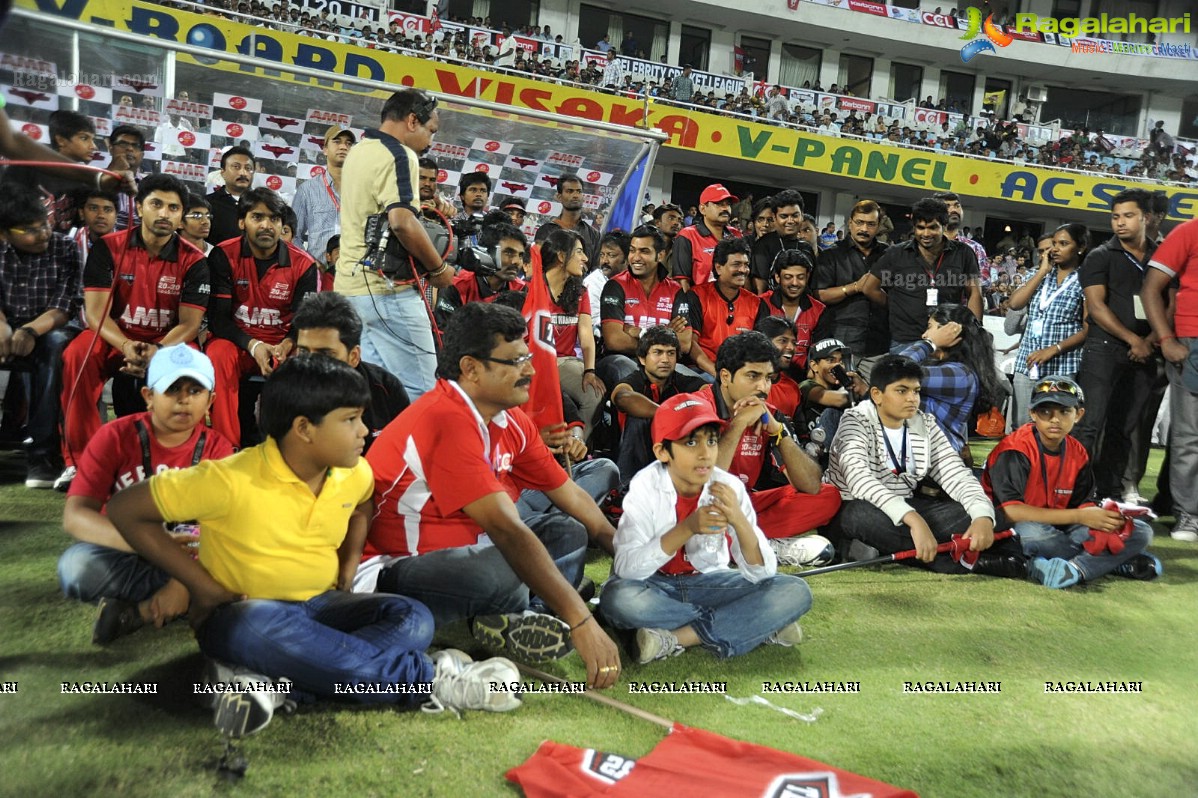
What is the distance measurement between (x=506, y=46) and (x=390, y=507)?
1477 cm

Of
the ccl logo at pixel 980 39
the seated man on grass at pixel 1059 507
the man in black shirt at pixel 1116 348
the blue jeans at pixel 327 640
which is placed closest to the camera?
the blue jeans at pixel 327 640

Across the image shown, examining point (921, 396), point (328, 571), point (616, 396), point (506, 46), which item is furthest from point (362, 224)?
point (506, 46)

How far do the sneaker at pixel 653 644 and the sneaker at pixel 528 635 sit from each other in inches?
8.6

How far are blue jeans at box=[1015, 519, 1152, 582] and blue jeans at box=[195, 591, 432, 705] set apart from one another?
111 inches

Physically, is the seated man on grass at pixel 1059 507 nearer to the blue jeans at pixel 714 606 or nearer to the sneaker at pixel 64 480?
the blue jeans at pixel 714 606

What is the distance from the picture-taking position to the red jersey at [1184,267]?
15.6 ft

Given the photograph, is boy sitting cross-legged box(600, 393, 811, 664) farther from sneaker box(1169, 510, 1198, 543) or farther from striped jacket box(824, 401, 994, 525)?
sneaker box(1169, 510, 1198, 543)

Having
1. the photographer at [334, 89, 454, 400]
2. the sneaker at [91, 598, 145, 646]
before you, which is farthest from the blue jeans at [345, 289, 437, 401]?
the sneaker at [91, 598, 145, 646]

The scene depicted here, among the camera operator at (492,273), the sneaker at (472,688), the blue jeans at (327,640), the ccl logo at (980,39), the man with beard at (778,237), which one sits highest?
the ccl logo at (980,39)

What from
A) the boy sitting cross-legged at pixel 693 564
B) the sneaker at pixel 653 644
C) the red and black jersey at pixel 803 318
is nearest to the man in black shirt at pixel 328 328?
the boy sitting cross-legged at pixel 693 564

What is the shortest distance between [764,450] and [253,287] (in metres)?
2.50

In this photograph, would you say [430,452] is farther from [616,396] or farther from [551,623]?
[616,396]

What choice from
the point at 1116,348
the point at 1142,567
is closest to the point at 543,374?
the point at 1142,567

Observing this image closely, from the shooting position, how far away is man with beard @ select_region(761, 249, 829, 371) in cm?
526
